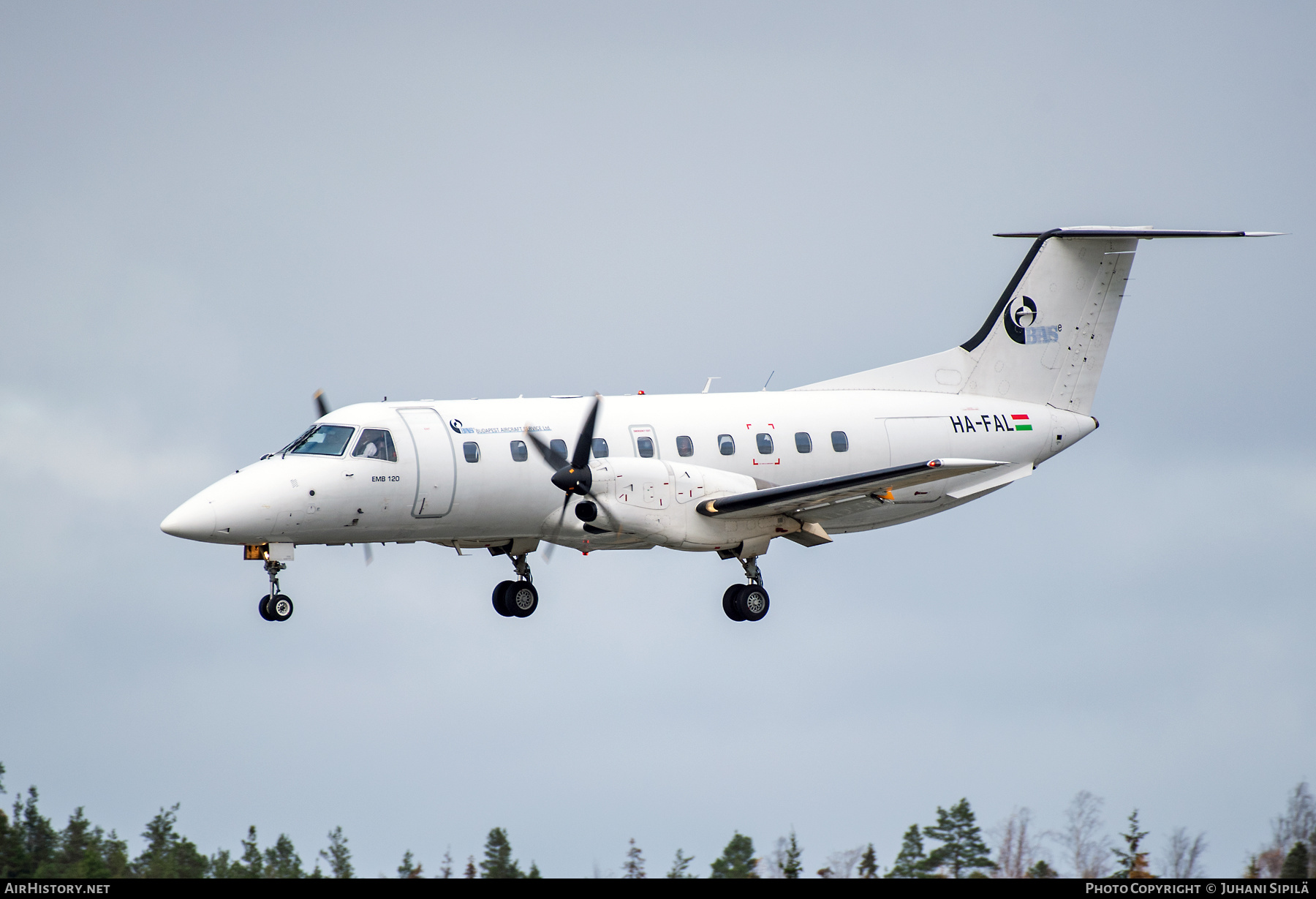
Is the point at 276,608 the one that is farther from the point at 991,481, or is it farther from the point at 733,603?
the point at 991,481

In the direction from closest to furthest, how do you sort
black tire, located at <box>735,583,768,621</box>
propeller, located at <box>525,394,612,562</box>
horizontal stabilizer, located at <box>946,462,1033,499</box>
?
propeller, located at <box>525,394,612,562</box> < black tire, located at <box>735,583,768,621</box> < horizontal stabilizer, located at <box>946,462,1033,499</box>

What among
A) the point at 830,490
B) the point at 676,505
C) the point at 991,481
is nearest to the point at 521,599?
the point at 676,505

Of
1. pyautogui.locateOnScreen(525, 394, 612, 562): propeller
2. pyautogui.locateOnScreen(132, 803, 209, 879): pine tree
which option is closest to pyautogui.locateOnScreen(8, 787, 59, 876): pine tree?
pyautogui.locateOnScreen(132, 803, 209, 879): pine tree

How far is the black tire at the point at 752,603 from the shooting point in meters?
29.5

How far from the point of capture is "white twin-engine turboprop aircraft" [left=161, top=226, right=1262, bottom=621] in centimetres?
2655

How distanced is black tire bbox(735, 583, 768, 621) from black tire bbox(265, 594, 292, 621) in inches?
307

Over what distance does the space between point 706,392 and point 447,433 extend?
5.54 metres

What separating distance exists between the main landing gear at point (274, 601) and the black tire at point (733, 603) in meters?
7.64

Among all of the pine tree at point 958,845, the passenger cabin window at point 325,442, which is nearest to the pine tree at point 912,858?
the pine tree at point 958,845

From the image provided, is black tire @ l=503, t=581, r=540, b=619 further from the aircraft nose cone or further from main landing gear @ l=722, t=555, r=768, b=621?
the aircraft nose cone

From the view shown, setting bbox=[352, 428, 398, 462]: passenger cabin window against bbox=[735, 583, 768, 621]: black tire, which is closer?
bbox=[352, 428, 398, 462]: passenger cabin window

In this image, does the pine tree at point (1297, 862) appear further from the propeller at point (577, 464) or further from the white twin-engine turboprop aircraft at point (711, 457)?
the propeller at point (577, 464)

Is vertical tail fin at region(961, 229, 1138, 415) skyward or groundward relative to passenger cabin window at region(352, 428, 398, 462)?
skyward

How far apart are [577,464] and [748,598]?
4.45 meters
